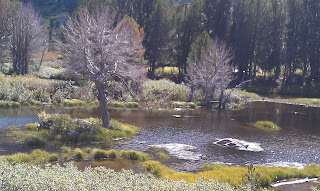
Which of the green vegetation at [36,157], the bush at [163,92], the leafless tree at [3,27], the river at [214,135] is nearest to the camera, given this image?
the green vegetation at [36,157]

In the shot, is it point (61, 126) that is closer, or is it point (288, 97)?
point (61, 126)

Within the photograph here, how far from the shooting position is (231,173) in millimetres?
19016

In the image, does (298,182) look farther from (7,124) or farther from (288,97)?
(288,97)

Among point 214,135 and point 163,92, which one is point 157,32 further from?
point 214,135

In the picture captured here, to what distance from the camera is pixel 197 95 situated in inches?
2109

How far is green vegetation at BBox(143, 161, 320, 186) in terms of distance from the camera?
17844 millimetres

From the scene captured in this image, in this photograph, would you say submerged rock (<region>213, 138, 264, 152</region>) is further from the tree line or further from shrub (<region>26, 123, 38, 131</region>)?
the tree line

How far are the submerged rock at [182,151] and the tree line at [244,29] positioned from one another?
46.6 meters

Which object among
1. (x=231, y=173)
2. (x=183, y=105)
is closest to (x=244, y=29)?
(x=183, y=105)

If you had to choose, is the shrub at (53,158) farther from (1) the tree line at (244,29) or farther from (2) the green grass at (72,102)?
(1) the tree line at (244,29)

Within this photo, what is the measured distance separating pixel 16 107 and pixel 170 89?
22990 mm

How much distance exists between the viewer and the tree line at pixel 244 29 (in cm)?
7262

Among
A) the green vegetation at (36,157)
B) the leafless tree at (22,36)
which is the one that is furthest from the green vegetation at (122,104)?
the green vegetation at (36,157)

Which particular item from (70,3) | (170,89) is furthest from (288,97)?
(70,3)
